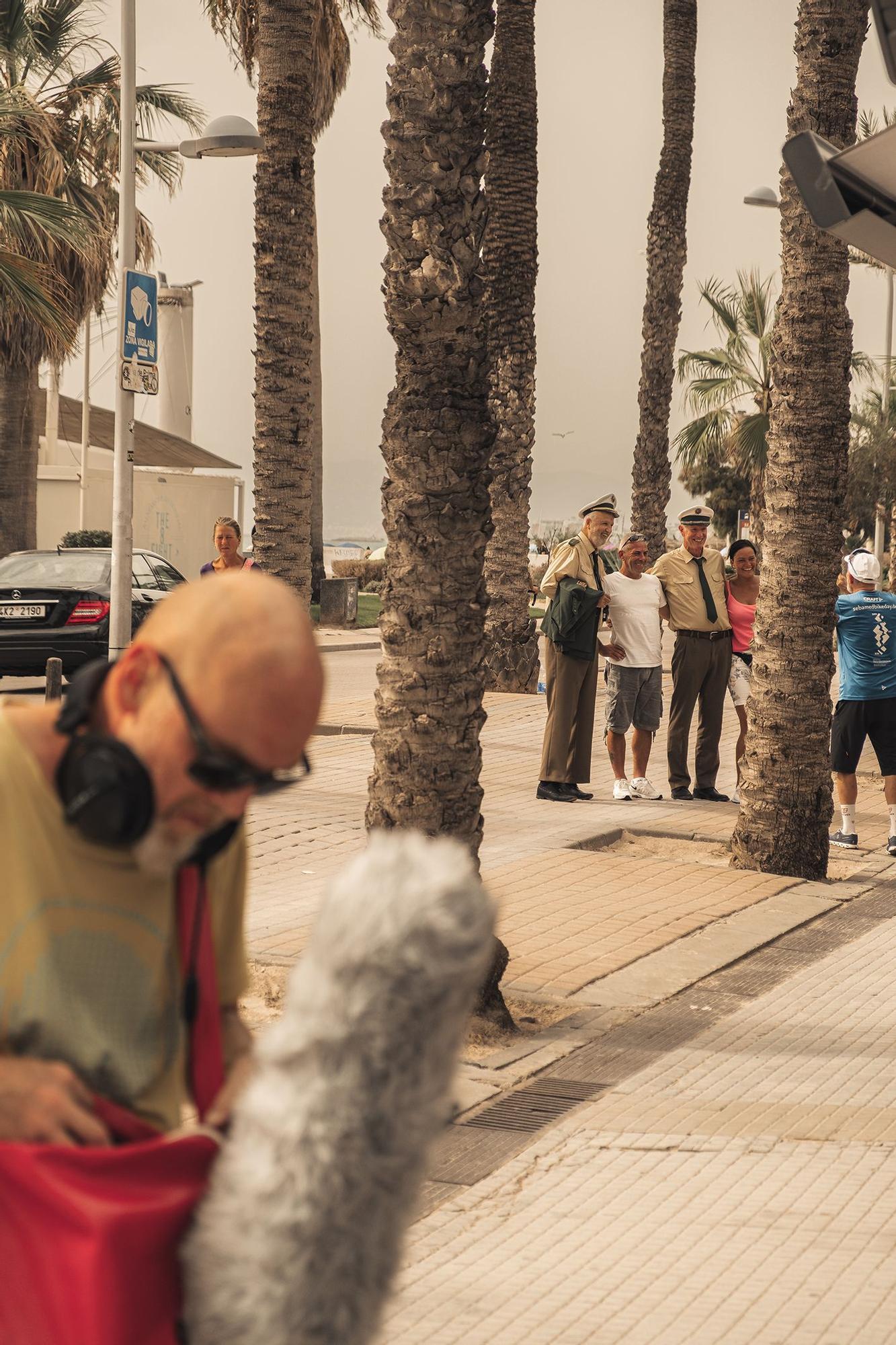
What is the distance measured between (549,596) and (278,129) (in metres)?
4.77

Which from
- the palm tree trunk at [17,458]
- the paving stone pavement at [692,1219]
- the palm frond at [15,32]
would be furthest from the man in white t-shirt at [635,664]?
the palm frond at [15,32]

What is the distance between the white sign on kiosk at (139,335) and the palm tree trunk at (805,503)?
5.82 meters

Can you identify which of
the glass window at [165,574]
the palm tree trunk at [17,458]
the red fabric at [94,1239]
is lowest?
the red fabric at [94,1239]

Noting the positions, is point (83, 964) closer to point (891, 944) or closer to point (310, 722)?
point (310, 722)

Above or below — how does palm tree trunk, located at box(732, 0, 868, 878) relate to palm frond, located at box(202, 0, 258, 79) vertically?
below

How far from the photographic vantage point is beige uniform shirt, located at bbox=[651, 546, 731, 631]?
12414 mm

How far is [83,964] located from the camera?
1736mm

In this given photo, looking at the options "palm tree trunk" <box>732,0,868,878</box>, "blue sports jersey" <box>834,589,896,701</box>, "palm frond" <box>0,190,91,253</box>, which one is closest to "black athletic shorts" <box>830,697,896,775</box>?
"blue sports jersey" <box>834,589,896,701</box>

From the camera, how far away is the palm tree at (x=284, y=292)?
1352 centimetres

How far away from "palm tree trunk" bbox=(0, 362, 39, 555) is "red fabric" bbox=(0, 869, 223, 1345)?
2745 cm

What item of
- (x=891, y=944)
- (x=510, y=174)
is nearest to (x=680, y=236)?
(x=510, y=174)

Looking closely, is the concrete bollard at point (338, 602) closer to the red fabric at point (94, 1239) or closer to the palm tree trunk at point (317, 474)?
the palm tree trunk at point (317, 474)

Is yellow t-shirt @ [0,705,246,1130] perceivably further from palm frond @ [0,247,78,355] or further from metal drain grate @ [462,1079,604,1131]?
palm frond @ [0,247,78,355]

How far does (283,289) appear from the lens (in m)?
13.5
